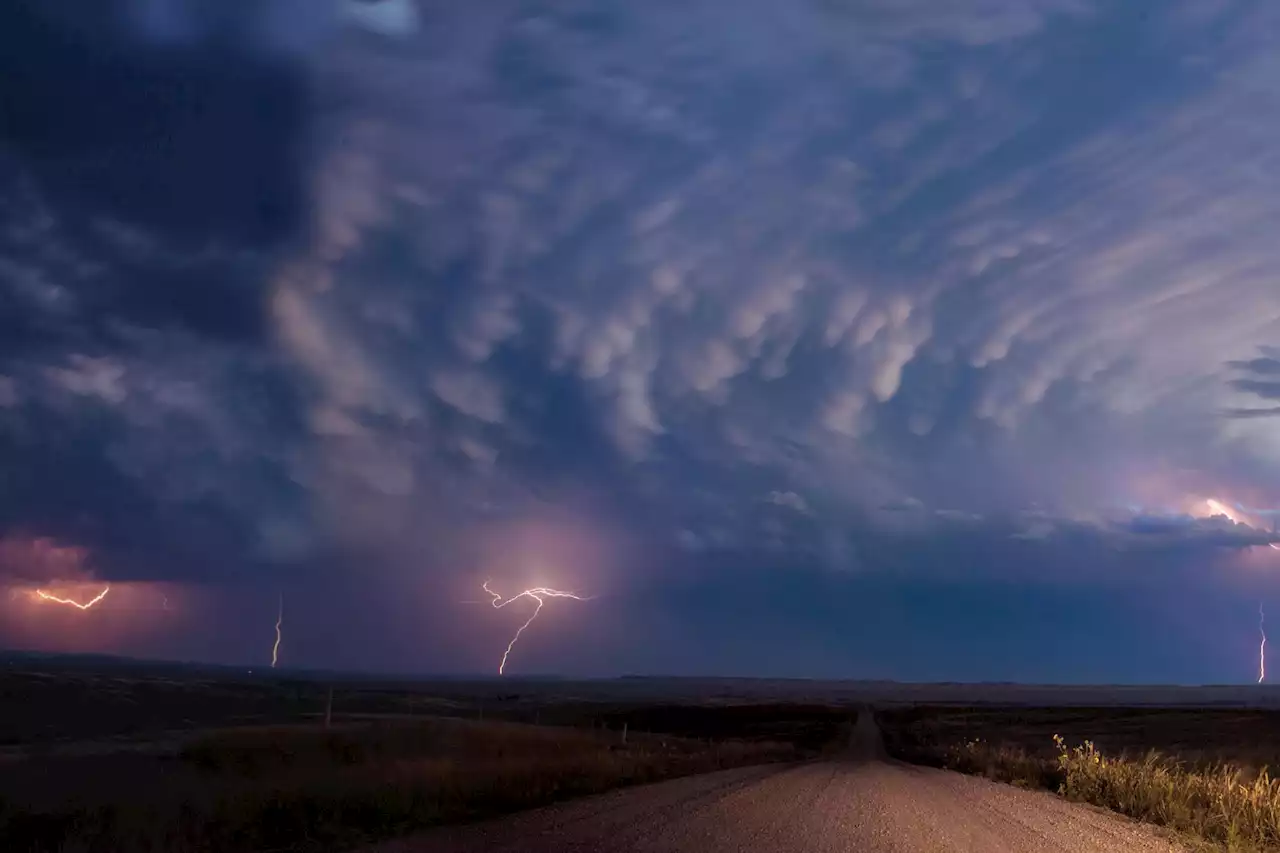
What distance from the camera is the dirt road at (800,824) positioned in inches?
485

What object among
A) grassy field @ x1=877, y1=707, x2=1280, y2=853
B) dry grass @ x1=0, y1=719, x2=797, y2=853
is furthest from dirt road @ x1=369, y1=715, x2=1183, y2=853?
dry grass @ x1=0, y1=719, x2=797, y2=853

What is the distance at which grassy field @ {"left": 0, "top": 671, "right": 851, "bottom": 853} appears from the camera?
13594mm

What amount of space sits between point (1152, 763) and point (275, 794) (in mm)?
19125

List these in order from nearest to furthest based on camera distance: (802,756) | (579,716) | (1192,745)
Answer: (802,756), (1192,745), (579,716)

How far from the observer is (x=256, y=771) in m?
26.5

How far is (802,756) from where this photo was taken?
38.1 metres

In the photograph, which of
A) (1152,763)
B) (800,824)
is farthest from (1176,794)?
(800,824)

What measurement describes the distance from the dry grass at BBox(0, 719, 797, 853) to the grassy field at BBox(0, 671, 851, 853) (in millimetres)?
43

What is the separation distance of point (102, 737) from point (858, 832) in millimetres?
35722

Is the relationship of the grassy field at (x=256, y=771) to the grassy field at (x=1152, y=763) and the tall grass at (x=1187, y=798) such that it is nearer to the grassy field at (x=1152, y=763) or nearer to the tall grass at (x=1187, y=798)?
the grassy field at (x=1152, y=763)

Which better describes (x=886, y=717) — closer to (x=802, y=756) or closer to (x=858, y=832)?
(x=802, y=756)

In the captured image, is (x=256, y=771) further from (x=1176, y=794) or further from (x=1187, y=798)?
(x=1187, y=798)

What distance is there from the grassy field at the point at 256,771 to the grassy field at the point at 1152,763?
24.1 feet

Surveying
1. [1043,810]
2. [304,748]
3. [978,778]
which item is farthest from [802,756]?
[1043,810]
